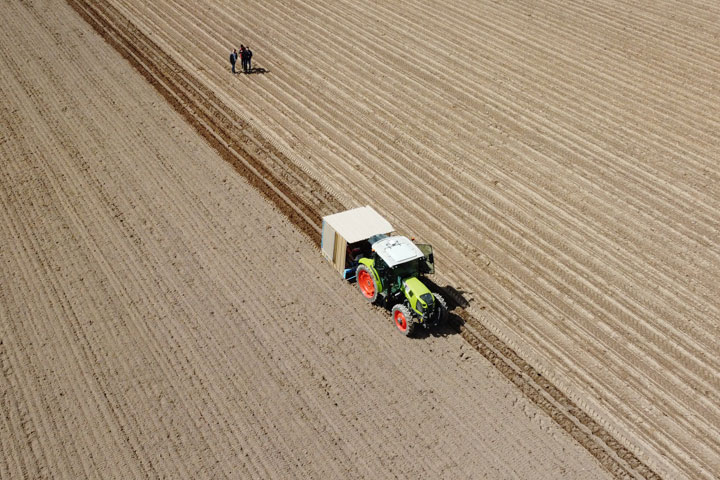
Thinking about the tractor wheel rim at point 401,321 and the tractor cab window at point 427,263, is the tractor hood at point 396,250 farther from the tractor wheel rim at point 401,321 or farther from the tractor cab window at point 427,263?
the tractor wheel rim at point 401,321

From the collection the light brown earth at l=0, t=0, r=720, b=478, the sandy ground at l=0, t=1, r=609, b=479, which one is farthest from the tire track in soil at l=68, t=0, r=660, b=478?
the sandy ground at l=0, t=1, r=609, b=479

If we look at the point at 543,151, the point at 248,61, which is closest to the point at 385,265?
the point at 543,151

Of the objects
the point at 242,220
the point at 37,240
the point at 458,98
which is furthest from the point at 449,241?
the point at 37,240

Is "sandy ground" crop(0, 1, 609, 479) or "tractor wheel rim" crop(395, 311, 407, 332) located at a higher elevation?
"tractor wheel rim" crop(395, 311, 407, 332)

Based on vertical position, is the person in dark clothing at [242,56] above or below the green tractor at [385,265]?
above

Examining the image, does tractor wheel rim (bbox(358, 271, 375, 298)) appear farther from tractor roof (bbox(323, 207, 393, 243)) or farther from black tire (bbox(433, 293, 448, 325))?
black tire (bbox(433, 293, 448, 325))

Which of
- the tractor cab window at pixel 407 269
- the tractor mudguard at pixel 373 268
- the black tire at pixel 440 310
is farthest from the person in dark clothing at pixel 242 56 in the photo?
the black tire at pixel 440 310

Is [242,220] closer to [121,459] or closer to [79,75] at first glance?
[121,459]
